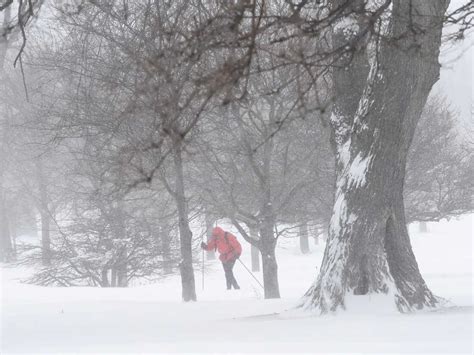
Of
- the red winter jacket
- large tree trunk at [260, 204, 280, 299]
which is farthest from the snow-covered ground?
the red winter jacket

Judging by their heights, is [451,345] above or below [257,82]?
below

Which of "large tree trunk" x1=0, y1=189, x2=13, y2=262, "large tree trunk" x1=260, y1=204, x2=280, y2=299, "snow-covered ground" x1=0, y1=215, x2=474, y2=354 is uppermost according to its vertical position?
"large tree trunk" x1=0, y1=189, x2=13, y2=262

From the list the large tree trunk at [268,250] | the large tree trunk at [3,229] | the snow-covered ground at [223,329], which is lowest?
the snow-covered ground at [223,329]

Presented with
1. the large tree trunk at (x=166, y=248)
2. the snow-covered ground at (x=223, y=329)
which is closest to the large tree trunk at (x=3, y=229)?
the large tree trunk at (x=166, y=248)

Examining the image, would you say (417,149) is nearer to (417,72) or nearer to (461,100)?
(417,72)

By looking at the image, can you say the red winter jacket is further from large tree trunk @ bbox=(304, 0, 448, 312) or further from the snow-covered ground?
large tree trunk @ bbox=(304, 0, 448, 312)

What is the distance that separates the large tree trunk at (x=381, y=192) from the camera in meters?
7.38

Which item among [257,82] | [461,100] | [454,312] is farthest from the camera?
[461,100]

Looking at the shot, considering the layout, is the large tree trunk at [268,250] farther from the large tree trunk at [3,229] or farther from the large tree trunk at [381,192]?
the large tree trunk at [3,229]

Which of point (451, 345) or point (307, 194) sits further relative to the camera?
point (307, 194)

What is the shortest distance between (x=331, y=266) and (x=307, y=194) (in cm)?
732

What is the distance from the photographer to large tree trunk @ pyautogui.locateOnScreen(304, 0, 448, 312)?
7.38 metres

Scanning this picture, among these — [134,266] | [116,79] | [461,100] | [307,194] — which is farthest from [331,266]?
[461,100]

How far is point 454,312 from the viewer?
703 cm
